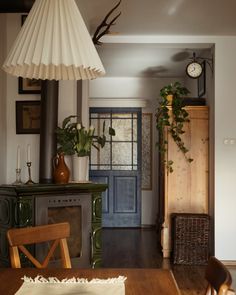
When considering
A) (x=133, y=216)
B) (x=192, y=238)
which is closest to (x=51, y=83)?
(x=192, y=238)

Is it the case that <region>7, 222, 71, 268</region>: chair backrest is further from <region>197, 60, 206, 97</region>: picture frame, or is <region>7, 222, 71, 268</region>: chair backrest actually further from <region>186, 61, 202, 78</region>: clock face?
<region>197, 60, 206, 97</region>: picture frame

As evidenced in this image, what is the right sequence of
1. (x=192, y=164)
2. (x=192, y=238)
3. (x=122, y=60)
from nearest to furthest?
1. (x=192, y=238)
2. (x=192, y=164)
3. (x=122, y=60)

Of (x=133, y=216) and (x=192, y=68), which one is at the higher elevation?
(x=192, y=68)

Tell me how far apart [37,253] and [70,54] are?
2.54 m

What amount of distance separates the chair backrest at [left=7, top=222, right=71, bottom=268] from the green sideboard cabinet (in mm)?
1231

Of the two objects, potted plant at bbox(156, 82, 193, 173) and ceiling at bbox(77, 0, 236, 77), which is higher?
ceiling at bbox(77, 0, 236, 77)

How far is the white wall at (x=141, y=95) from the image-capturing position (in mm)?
7414

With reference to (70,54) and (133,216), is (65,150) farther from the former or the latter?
(133,216)

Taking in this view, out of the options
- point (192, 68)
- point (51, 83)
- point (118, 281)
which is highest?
point (192, 68)

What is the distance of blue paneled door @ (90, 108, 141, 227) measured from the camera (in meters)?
7.36

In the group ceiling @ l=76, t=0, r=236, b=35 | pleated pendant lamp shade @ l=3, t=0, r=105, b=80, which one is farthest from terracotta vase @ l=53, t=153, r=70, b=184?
pleated pendant lamp shade @ l=3, t=0, r=105, b=80

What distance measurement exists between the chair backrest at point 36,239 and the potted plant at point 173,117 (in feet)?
10.2

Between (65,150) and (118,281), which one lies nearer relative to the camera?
(118,281)

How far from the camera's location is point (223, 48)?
4965mm
